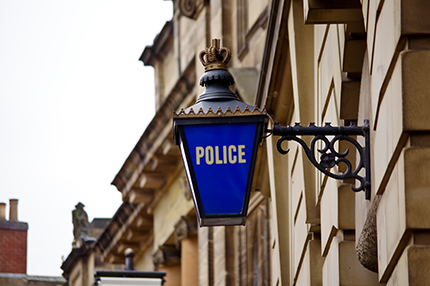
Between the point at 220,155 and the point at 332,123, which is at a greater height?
the point at 332,123

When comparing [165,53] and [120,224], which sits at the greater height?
[165,53]

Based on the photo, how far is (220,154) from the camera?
643cm

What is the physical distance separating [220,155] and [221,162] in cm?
4

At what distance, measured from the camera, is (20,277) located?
49938 millimetres

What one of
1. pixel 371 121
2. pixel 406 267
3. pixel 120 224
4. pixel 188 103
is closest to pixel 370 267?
pixel 371 121

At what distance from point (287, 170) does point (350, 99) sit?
15.2ft

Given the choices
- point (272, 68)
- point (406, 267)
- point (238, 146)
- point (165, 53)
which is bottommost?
point (406, 267)

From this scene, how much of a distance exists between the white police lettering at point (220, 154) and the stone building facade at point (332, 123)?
727mm

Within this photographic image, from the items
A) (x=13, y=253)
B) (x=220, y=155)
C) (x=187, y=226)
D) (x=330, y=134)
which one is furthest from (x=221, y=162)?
(x=13, y=253)

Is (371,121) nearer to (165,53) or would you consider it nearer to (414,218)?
(414,218)

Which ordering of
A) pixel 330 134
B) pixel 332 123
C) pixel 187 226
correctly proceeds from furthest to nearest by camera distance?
pixel 187 226 → pixel 332 123 → pixel 330 134

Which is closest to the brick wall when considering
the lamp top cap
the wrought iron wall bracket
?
the lamp top cap

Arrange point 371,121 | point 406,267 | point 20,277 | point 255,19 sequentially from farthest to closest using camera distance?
point 20,277 < point 255,19 < point 371,121 < point 406,267

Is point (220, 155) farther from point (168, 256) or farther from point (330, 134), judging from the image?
point (168, 256)
